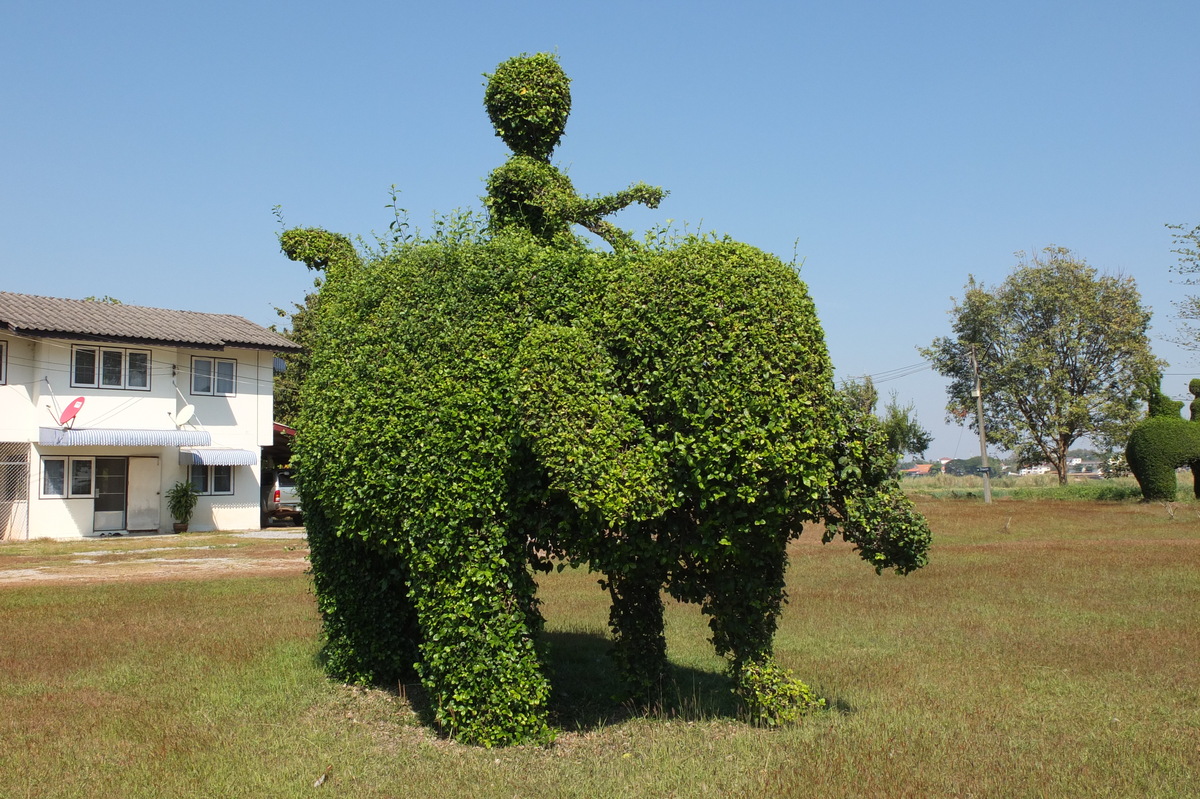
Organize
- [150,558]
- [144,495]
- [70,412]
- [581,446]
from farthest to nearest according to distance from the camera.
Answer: [144,495] → [70,412] → [150,558] → [581,446]

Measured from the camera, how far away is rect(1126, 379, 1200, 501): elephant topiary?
1394 inches

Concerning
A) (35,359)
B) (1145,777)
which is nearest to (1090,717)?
(1145,777)

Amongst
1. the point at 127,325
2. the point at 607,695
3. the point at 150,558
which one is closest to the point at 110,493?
the point at 127,325

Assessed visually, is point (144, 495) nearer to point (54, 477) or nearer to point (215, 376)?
point (54, 477)

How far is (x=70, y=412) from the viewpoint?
2652cm

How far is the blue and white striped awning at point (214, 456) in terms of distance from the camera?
29.0 meters

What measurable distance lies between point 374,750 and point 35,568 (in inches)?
653

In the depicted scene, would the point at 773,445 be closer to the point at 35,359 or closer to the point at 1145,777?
the point at 1145,777

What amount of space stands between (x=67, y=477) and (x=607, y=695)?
81.3 ft

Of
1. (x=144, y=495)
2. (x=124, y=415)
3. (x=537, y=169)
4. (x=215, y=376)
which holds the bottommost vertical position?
(x=144, y=495)

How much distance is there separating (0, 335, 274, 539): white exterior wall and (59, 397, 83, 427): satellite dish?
262mm

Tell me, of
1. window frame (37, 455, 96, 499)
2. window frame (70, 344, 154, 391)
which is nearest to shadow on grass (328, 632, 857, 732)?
window frame (70, 344, 154, 391)

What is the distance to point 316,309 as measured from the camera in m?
9.38

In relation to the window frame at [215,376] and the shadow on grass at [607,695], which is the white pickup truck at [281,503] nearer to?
the window frame at [215,376]
